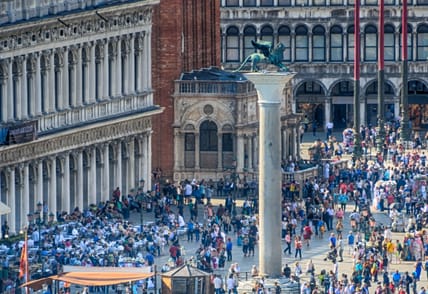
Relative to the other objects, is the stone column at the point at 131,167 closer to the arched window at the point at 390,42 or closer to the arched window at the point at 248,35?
the arched window at the point at 248,35

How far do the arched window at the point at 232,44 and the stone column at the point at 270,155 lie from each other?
7153 cm

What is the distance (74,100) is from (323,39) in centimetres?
4888

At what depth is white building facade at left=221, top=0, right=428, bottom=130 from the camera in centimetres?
18038

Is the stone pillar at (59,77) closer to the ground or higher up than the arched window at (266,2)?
closer to the ground

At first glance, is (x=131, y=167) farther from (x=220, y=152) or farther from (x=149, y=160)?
(x=220, y=152)

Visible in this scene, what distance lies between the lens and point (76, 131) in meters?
133

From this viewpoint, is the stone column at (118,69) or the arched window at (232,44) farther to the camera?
the arched window at (232,44)

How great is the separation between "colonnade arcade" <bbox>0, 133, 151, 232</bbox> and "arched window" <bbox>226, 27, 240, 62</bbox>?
Result: 125 feet

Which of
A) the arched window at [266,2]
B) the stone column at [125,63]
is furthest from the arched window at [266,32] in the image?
the stone column at [125,63]

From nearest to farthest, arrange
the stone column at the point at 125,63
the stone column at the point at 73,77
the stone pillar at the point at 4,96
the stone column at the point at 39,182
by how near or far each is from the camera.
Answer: the stone pillar at the point at 4,96
the stone column at the point at 39,182
the stone column at the point at 73,77
the stone column at the point at 125,63

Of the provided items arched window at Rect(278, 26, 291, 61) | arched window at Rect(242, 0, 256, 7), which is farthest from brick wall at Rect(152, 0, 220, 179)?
arched window at Rect(278, 26, 291, 61)

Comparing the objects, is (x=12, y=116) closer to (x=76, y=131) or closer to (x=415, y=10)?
(x=76, y=131)

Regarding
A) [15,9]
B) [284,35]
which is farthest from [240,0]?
[15,9]

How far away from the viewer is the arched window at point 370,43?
18112 cm
